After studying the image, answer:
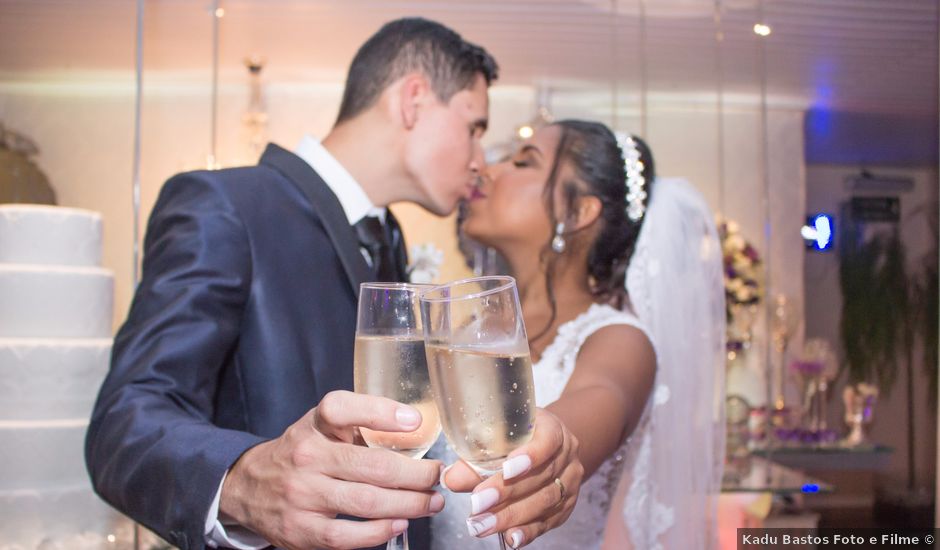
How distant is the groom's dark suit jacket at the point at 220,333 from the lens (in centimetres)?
122

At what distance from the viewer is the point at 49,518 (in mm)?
2932

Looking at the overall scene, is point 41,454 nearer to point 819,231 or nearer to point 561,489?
point 561,489

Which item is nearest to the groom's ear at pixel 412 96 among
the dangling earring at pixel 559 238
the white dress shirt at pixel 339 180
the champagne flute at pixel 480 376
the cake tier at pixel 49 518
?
the white dress shirt at pixel 339 180

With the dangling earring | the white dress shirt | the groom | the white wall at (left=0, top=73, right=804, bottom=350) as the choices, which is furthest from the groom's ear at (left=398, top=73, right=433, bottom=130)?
the white wall at (left=0, top=73, right=804, bottom=350)

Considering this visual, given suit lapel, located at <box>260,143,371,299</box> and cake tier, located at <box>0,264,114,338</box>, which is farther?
cake tier, located at <box>0,264,114,338</box>

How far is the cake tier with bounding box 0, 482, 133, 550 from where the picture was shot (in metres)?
2.88

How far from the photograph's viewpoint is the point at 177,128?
5684mm

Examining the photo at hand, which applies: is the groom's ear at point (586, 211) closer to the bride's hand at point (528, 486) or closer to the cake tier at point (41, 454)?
the bride's hand at point (528, 486)

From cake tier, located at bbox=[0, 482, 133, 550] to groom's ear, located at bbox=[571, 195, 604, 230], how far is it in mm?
1911

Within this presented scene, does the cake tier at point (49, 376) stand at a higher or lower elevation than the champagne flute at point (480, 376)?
lower

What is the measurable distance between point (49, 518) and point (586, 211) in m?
2.12

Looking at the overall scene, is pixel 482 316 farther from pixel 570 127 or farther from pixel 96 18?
pixel 96 18

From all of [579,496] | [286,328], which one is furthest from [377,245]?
[579,496]

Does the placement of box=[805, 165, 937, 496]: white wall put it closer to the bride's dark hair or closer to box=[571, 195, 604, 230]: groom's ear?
the bride's dark hair
